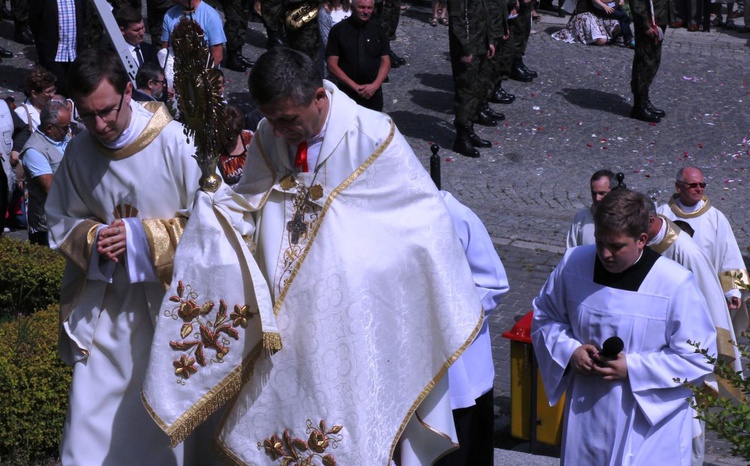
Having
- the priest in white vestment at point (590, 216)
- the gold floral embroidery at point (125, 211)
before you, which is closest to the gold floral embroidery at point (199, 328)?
the gold floral embroidery at point (125, 211)

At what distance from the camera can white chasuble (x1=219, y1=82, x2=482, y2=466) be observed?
4207 mm

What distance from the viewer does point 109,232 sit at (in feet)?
15.3

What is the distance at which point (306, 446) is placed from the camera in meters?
4.29

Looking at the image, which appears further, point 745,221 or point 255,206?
point 745,221

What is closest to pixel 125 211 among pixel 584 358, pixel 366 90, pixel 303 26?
pixel 584 358

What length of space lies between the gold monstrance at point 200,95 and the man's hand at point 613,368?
168cm

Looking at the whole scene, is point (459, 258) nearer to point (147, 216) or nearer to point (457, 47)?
point (147, 216)

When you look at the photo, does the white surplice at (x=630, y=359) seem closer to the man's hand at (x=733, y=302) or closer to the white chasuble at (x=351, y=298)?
the white chasuble at (x=351, y=298)

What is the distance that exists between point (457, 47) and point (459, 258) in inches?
331

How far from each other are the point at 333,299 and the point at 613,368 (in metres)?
1.25

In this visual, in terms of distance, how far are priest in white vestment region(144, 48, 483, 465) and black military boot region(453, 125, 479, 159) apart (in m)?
8.43

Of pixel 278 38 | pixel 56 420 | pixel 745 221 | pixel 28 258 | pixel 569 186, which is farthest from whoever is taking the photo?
pixel 278 38

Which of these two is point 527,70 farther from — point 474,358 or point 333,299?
Result: point 333,299

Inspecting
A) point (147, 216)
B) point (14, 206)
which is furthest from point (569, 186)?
point (147, 216)
